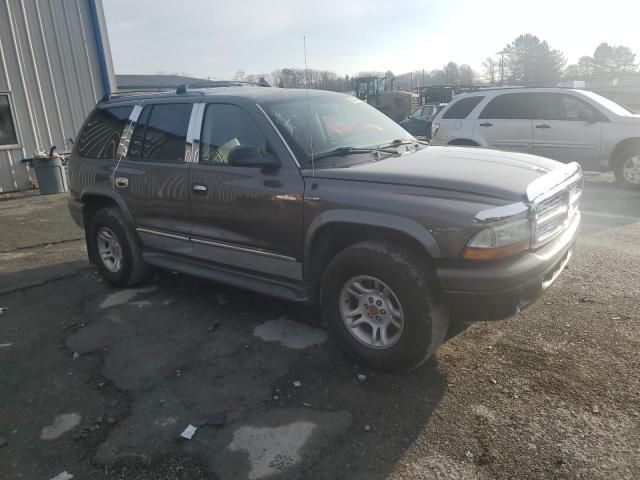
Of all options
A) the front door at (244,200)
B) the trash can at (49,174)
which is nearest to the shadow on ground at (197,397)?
the front door at (244,200)

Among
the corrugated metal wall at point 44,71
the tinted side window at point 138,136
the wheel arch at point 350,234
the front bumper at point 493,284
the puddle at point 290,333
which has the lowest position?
the puddle at point 290,333

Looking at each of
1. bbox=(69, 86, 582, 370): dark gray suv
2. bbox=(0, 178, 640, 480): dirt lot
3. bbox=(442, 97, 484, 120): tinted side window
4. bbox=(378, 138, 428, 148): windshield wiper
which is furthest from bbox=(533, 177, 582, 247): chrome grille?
bbox=(442, 97, 484, 120): tinted side window

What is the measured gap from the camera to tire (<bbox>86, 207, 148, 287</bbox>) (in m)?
4.98

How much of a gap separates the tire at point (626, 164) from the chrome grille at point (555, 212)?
Answer: 242 inches

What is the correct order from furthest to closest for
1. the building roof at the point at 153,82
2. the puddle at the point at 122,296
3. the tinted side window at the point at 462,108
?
the building roof at the point at 153,82, the tinted side window at the point at 462,108, the puddle at the point at 122,296

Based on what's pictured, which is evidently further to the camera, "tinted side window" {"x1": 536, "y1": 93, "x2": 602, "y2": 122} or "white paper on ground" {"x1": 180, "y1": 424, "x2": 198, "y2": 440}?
"tinted side window" {"x1": 536, "y1": 93, "x2": 602, "y2": 122}

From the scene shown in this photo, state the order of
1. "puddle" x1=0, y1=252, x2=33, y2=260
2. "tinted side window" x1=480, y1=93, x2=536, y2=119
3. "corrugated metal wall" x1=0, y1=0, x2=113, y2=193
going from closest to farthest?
"puddle" x1=0, y1=252, x2=33, y2=260
"tinted side window" x1=480, y1=93, x2=536, y2=119
"corrugated metal wall" x1=0, y1=0, x2=113, y2=193

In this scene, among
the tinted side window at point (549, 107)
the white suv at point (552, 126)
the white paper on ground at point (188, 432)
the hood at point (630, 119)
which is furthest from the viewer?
the tinted side window at point (549, 107)

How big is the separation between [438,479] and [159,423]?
5.26 feet

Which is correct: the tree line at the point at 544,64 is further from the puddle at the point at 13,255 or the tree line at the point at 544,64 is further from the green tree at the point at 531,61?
the puddle at the point at 13,255

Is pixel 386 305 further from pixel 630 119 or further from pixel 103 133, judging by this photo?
pixel 630 119

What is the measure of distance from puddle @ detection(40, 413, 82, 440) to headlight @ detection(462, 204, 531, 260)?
2.50 m

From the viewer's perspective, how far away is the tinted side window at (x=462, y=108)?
10.0m

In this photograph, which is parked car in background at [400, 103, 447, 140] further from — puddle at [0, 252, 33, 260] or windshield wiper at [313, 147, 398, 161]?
windshield wiper at [313, 147, 398, 161]
